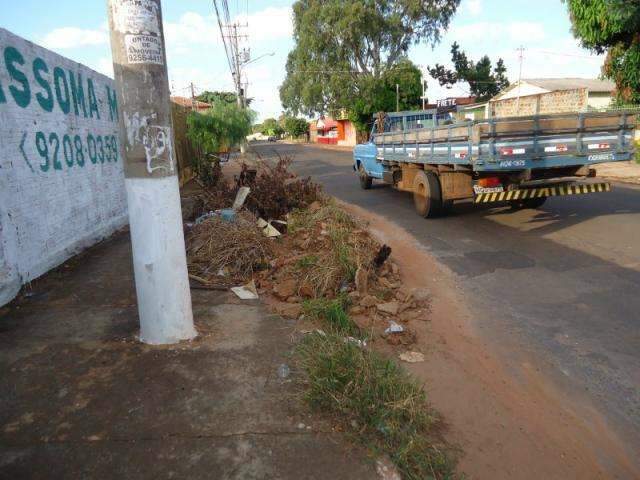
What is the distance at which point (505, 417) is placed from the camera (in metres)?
3.21

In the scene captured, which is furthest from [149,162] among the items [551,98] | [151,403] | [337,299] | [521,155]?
[551,98]

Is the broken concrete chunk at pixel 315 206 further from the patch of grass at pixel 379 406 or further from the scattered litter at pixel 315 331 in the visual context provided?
the patch of grass at pixel 379 406

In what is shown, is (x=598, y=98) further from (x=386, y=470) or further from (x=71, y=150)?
(x=386, y=470)

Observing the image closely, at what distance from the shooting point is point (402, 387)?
3080 mm

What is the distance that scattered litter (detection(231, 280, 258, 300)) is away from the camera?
5137mm

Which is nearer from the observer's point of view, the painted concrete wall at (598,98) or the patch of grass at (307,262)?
the patch of grass at (307,262)

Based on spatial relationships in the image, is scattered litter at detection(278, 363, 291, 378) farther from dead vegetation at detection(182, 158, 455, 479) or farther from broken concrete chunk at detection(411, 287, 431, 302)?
broken concrete chunk at detection(411, 287, 431, 302)

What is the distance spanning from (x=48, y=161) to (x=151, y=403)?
3844 mm

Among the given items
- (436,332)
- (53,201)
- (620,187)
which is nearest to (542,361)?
(436,332)

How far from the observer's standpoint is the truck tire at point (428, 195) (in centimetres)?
947

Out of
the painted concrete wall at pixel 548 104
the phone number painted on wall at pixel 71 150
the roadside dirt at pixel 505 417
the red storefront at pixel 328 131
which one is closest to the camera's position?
the roadside dirt at pixel 505 417

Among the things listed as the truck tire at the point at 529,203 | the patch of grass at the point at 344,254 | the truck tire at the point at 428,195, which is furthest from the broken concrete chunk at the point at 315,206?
the truck tire at the point at 529,203

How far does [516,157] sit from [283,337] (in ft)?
17.3

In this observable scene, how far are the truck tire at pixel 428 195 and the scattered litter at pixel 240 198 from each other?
11.7 feet
